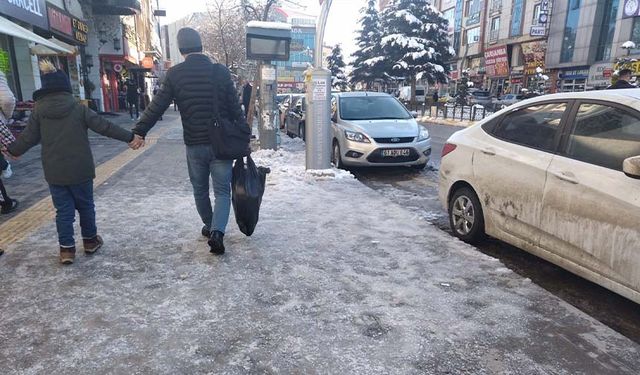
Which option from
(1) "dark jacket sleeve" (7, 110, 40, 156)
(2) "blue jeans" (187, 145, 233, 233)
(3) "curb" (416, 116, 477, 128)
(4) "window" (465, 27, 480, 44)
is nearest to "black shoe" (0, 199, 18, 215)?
(1) "dark jacket sleeve" (7, 110, 40, 156)

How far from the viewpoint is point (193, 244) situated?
432 cm

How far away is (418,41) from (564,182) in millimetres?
36114

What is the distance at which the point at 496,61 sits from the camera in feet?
151

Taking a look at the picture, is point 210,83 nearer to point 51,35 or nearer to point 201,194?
point 201,194

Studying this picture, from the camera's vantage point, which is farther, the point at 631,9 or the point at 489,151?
the point at 631,9

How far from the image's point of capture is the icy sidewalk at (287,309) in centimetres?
256

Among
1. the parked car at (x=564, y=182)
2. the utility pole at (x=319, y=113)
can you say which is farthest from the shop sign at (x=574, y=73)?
the parked car at (x=564, y=182)

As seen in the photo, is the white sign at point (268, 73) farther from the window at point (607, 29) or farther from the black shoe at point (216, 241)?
the window at point (607, 29)

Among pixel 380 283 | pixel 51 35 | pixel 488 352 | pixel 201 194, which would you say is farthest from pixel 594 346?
pixel 51 35

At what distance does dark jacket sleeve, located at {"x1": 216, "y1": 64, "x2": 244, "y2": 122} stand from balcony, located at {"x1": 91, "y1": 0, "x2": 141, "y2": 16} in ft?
63.4

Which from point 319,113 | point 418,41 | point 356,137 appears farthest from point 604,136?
point 418,41

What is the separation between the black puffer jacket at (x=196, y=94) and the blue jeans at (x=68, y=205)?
2.19 feet

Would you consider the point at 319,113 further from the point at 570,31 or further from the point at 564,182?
the point at 570,31

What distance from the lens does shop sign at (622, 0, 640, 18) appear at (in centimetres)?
2877
